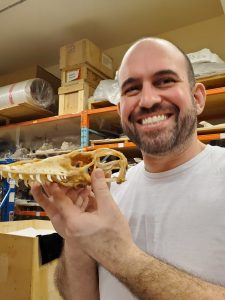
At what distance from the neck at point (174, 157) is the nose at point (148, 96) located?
0.60ft

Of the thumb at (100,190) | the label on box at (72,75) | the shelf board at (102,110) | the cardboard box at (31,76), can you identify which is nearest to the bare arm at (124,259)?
the thumb at (100,190)

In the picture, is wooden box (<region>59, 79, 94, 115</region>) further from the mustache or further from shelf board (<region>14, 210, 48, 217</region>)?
the mustache

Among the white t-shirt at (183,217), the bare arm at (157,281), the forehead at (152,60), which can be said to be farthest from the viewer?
the forehead at (152,60)

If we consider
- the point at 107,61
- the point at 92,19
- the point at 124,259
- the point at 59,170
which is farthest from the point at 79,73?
the point at 124,259

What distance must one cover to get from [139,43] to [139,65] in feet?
0.44

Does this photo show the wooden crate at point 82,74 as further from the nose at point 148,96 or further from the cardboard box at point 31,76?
the nose at point 148,96

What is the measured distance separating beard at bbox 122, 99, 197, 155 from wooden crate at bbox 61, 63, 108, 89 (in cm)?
234

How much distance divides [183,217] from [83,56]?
268cm

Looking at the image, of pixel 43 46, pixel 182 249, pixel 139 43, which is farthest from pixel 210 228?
pixel 43 46

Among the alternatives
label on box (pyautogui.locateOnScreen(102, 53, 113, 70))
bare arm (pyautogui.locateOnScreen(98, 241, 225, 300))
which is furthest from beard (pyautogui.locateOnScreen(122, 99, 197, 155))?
label on box (pyautogui.locateOnScreen(102, 53, 113, 70))

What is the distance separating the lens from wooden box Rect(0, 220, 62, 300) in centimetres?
164

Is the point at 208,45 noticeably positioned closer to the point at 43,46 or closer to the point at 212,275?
the point at 43,46

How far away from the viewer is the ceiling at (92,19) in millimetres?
3021

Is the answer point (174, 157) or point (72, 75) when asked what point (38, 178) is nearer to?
point (174, 157)
